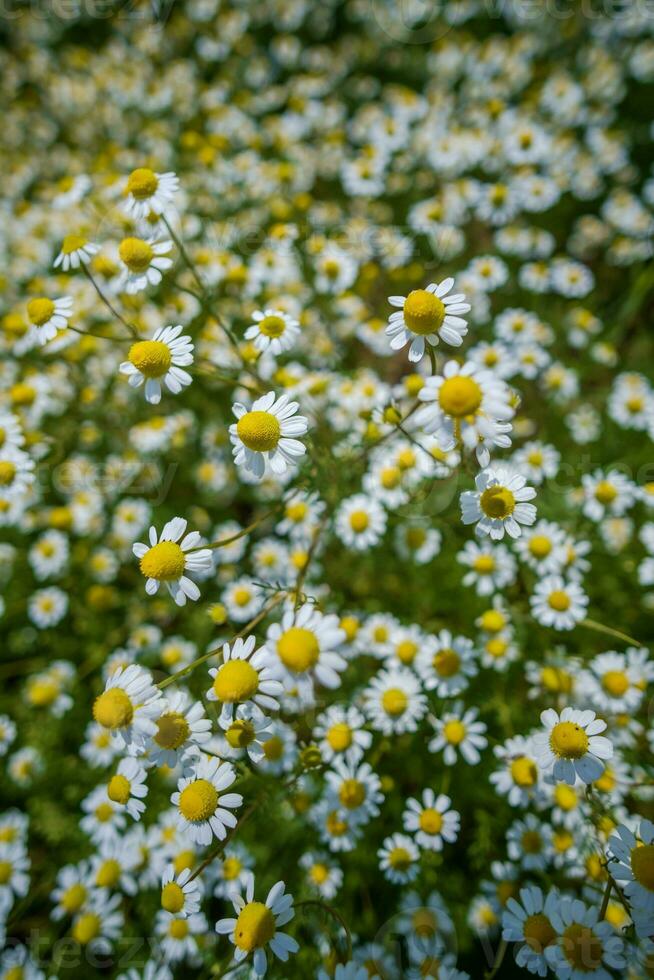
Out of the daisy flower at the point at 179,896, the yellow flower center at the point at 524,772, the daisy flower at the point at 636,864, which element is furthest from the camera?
the yellow flower center at the point at 524,772

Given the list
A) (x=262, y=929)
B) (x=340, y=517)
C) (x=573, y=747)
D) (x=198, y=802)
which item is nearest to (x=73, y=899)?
(x=262, y=929)

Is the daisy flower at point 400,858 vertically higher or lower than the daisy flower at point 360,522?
lower

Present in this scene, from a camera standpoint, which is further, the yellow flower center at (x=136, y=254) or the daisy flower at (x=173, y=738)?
the yellow flower center at (x=136, y=254)

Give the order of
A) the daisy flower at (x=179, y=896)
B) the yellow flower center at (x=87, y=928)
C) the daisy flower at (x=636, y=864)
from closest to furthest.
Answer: the daisy flower at (x=636, y=864) → the daisy flower at (x=179, y=896) → the yellow flower center at (x=87, y=928)

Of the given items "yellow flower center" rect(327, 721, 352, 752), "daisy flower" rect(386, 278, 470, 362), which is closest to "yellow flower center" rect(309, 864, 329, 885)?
"yellow flower center" rect(327, 721, 352, 752)

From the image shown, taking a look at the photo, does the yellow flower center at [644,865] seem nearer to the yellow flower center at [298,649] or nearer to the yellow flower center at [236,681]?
the yellow flower center at [298,649]

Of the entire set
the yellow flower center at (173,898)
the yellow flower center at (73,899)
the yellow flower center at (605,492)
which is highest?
the yellow flower center at (605,492)

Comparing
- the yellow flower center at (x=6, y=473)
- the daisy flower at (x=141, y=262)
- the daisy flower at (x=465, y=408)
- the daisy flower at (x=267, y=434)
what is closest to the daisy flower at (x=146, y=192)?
the daisy flower at (x=141, y=262)
